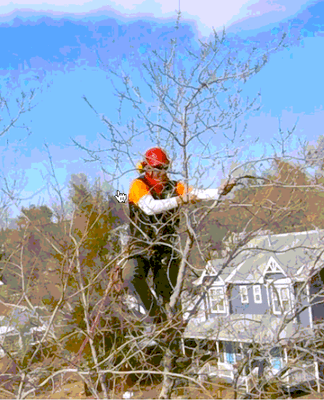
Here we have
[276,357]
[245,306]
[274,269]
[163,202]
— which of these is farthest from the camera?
[245,306]

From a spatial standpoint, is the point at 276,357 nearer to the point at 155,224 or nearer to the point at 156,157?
the point at 155,224

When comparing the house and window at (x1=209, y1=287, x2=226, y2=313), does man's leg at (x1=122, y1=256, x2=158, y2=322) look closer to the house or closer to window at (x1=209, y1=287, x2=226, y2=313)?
the house

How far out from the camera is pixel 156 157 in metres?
3.76

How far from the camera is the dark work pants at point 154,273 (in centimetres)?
418

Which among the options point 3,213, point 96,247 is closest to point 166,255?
point 3,213

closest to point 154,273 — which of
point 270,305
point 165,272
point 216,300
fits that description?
point 165,272

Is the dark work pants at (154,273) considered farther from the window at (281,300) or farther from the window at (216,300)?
the window at (281,300)

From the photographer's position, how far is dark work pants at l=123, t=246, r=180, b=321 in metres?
4.18

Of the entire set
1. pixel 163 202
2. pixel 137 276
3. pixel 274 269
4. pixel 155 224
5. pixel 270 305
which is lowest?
pixel 270 305

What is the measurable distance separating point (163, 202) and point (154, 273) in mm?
1009

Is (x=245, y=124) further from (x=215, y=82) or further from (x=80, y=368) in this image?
(x=80, y=368)

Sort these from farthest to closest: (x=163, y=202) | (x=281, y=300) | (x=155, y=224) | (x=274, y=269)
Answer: (x=274, y=269) → (x=281, y=300) → (x=155, y=224) → (x=163, y=202)

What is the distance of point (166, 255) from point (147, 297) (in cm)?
58

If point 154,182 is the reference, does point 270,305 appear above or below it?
below
